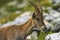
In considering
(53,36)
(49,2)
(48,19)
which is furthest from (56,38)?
(49,2)

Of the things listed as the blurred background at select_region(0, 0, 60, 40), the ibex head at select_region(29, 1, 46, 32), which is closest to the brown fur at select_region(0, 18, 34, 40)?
the ibex head at select_region(29, 1, 46, 32)

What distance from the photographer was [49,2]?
84.7 ft

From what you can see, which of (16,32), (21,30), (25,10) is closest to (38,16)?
(21,30)

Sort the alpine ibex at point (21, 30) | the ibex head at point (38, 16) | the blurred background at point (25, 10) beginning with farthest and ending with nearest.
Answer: the blurred background at point (25, 10), the alpine ibex at point (21, 30), the ibex head at point (38, 16)

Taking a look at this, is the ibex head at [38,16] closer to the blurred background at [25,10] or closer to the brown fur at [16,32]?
the brown fur at [16,32]

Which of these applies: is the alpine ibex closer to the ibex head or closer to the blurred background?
the ibex head

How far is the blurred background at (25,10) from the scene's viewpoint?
1839 centimetres

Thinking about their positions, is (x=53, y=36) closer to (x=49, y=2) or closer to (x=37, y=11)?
(x=37, y=11)

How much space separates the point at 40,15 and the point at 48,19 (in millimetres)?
6468

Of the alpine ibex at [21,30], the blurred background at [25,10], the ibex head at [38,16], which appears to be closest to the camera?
the ibex head at [38,16]

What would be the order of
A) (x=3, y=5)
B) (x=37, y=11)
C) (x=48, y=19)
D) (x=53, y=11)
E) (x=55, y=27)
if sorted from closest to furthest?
(x=37, y=11), (x=55, y=27), (x=48, y=19), (x=53, y=11), (x=3, y=5)

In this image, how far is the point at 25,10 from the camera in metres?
25.0

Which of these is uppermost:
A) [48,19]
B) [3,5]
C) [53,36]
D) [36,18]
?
[36,18]

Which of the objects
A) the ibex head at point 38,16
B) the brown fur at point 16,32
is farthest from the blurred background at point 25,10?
the brown fur at point 16,32
